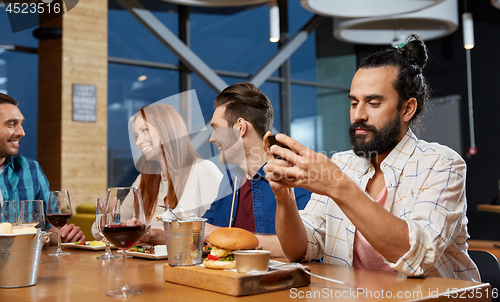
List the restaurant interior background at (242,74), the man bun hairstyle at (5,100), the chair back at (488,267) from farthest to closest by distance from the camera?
the restaurant interior background at (242,74) < the man bun hairstyle at (5,100) < the chair back at (488,267)

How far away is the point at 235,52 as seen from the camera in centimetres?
744

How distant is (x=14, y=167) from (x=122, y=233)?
76.7 inches

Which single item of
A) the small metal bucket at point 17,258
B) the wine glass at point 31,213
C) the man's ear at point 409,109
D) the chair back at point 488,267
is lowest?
the chair back at point 488,267

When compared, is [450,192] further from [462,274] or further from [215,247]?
[215,247]

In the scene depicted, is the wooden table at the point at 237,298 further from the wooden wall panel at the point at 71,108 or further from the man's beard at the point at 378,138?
the wooden wall panel at the point at 71,108

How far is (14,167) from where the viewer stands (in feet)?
8.59

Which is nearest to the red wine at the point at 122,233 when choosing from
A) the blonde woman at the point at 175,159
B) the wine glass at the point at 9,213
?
the wine glass at the point at 9,213

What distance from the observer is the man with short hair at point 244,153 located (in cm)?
203

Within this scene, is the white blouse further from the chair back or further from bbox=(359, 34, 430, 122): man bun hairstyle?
the chair back

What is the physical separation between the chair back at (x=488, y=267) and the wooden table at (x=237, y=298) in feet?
1.41

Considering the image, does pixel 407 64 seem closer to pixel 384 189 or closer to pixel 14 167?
pixel 384 189

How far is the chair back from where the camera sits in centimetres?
140

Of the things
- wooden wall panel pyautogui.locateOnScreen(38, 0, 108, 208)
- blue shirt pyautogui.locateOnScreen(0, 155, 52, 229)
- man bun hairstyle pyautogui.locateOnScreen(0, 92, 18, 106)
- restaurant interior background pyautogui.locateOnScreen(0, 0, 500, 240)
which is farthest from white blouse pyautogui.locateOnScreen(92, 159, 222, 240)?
restaurant interior background pyautogui.locateOnScreen(0, 0, 500, 240)

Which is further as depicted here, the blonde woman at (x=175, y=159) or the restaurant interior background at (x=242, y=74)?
the restaurant interior background at (x=242, y=74)
